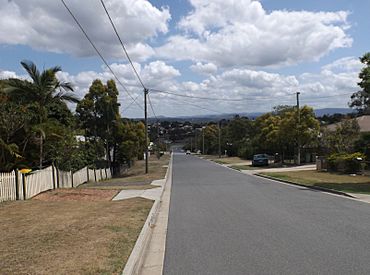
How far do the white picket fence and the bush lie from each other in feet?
62.6

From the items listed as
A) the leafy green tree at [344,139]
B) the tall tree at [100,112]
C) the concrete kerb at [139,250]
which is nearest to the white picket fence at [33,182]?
the concrete kerb at [139,250]

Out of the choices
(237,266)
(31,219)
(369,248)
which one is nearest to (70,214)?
(31,219)

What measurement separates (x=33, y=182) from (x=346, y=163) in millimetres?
22851

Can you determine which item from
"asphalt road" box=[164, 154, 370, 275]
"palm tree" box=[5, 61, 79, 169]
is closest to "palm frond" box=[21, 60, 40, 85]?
"palm tree" box=[5, 61, 79, 169]

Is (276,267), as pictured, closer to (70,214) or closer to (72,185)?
(70,214)

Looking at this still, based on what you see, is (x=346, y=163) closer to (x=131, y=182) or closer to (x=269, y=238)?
(x=131, y=182)

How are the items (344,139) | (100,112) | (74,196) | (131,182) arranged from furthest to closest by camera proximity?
(100,112), (344,139), (131,182), (74,196)

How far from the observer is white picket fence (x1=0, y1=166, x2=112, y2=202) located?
17.4m

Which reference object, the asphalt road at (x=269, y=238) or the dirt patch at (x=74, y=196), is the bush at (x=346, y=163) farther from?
the dirt patch at (x=74, y=196)

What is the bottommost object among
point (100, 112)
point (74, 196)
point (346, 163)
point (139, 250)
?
point (74, 196)

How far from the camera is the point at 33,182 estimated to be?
1995cm

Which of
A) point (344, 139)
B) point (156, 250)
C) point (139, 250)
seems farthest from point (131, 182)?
point (139, 250)

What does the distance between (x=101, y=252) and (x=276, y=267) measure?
296 cm

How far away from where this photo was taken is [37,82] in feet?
82.6
